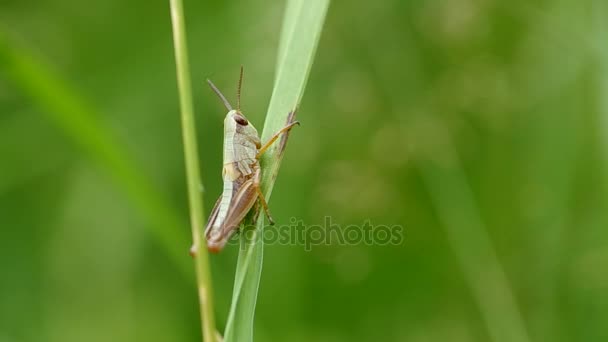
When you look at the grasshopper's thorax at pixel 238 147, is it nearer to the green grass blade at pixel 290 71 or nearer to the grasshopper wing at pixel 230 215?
the grasshopper wing at pixel 230 215

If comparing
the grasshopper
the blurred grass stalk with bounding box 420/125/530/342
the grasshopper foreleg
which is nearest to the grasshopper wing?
the grasshopper

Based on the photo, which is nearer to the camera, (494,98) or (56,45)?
(494,98)

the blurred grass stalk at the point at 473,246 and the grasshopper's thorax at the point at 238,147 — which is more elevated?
the grasshopper's thorax at the point at 238,147

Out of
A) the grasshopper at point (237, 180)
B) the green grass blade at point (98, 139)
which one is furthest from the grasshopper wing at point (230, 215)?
the green grass blade at point (98, 139)

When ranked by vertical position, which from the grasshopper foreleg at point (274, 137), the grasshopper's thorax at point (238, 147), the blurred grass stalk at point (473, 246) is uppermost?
the grasshopper's thorax at point (238, 147)

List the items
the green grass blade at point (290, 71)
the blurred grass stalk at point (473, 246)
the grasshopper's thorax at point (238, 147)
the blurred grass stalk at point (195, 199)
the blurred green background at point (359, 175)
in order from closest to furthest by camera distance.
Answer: the blurred grass stalk at point (195, 199) → the green grass blade at point (290, 71) → the grasshopper's thorax at point (238, 147) → the blurred grass stalk at point (473, 246) → the blurred green background at point (359, 175)

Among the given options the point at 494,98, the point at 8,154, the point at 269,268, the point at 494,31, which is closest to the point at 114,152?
the point at 269,268

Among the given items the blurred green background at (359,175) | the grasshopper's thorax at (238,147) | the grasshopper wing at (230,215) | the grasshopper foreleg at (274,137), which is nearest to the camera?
the grasshopper foreleg at (274,137)

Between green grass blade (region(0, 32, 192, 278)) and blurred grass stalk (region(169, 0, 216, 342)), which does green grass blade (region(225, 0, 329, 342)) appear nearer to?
blurred grass stalk (region(169, 0, 216, 342))

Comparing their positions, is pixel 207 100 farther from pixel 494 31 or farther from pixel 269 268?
pixel 494 31
